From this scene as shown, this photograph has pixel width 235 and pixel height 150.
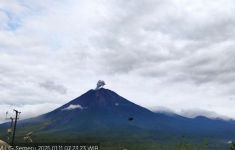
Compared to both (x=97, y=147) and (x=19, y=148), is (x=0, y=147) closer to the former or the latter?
(x=19, y=148)

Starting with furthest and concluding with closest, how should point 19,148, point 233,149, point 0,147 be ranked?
point 233,149 → point 0,147 → point 19,148

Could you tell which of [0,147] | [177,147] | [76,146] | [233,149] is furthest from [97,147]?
[233,149]

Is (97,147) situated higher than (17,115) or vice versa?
(17,115)

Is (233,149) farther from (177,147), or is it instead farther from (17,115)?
(177,147)

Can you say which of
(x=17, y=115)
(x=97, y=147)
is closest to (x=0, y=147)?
(x=17, y=115)

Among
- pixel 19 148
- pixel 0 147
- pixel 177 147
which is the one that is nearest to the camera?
pixel 177 147

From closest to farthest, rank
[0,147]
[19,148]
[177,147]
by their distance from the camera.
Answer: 1. [177,147]
2. [19,148]
3. [0,147]

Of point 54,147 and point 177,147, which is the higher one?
point 54,147

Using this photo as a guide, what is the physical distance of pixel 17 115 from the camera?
63656mm

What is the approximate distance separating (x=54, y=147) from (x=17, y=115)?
1218 cm

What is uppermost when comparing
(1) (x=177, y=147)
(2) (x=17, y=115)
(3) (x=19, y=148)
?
(2) (x=17, y=115)

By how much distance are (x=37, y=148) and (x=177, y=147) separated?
2971 centimetres

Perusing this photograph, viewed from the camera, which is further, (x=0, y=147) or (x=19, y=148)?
(x=0, y=147)

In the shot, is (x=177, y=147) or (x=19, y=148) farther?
(x=19, y=148)
